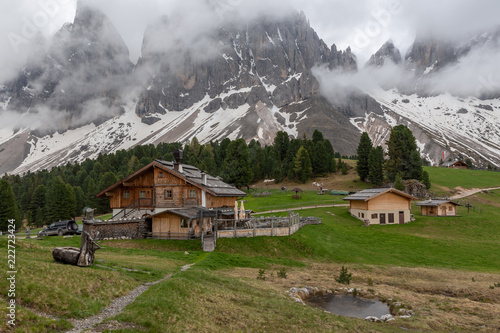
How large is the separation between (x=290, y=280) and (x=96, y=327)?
14415mm

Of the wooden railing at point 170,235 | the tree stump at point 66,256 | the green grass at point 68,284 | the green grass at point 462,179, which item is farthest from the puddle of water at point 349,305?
the green grass at point 462,179

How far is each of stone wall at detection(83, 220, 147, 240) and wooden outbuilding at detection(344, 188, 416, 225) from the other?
34593 millimetres

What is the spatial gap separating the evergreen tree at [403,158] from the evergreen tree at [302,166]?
22447 millimetres

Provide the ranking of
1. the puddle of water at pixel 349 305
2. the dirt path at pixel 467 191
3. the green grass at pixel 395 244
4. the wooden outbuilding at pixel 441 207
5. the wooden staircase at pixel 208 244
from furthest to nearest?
1. the dirt path at pixel 467 191
2. the wooden outbuilding at pixel 441 207
3. the green grass at pixel 395 244
4. the wooden staircase at pixel 208 244
5. the puddle of water at pixel 349 305

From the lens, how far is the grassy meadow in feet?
38.1

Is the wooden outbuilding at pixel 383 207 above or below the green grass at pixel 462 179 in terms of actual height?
below

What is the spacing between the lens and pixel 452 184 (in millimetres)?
87625

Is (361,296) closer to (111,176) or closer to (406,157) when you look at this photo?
(406,157)

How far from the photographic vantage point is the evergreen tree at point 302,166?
97875mm

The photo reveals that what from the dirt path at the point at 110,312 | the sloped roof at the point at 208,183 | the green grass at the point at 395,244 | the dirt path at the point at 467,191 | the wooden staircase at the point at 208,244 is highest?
the sloped roof at the point at 208,183

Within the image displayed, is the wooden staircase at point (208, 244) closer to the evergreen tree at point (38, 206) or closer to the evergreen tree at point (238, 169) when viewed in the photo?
the evergreen tree at point (238, 169)

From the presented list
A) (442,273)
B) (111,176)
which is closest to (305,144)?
(111,176)

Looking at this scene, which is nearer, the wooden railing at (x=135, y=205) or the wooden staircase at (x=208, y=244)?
the wooden staircase at (x=208, y=244)

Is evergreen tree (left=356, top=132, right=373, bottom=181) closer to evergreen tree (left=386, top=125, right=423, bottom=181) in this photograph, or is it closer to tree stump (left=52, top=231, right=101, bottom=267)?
evergreen tree (left=386, top=125, right=423, bottom=181)
